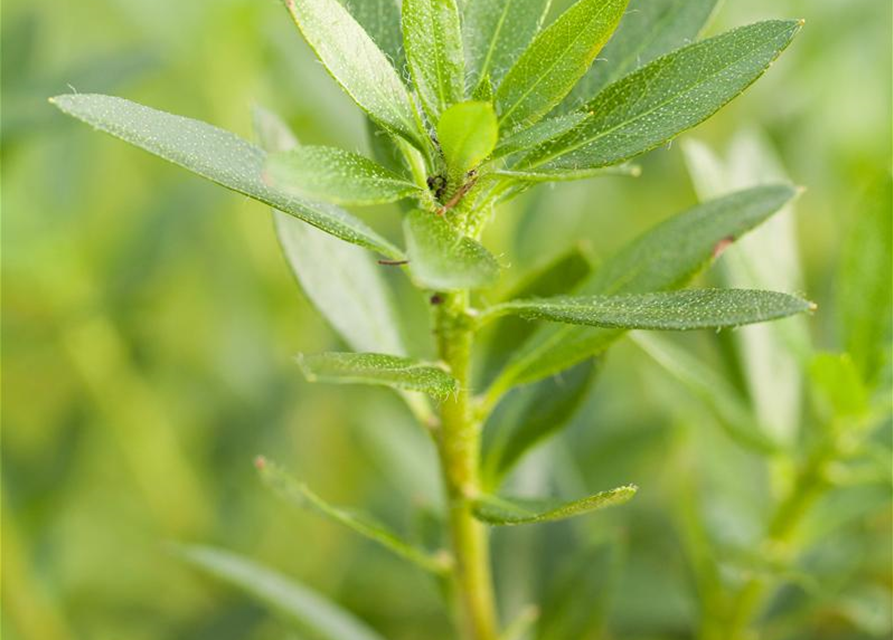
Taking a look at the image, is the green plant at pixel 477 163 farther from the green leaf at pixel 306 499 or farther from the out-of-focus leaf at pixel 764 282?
the out-of-focus leaf at pixel 764 282

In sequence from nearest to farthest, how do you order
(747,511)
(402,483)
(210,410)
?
(747,511)
(402,483)
(210,410)

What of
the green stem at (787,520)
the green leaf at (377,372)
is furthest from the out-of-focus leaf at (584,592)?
the green leaf at (377,372)

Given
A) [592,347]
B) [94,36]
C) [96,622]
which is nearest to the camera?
[592,347]

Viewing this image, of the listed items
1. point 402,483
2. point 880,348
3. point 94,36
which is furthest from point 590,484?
point 94,36

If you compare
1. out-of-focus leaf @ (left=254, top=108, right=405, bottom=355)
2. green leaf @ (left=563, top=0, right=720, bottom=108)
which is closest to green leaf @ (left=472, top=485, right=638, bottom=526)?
out-of-focus leaf @ (left=254, top=108, right=405, bottom=355)

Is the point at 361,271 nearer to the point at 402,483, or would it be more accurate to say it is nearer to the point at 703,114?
the point at 703,114

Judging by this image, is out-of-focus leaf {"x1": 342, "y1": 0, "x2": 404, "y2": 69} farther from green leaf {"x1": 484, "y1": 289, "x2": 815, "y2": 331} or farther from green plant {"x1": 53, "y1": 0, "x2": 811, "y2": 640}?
green leaf {"x1": 484, "y1": 289, "x2": 815, "y2": 331}

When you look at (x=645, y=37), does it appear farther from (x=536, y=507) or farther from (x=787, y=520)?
(x=787, y=520)
